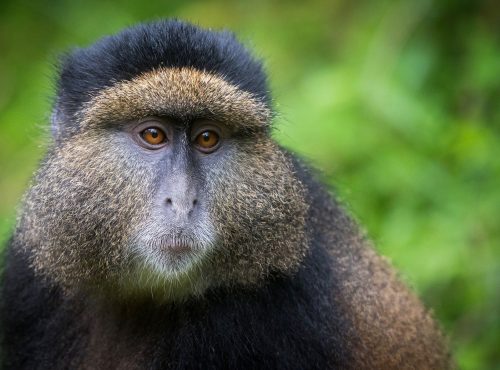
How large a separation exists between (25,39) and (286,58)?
3099 millimetres

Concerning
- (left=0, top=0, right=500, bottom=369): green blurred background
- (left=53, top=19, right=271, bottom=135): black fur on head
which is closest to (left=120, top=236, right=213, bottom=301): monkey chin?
(left=53, top=19, right=271, bottom=135): black fur on head

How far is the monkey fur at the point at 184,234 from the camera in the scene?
423 centimetres

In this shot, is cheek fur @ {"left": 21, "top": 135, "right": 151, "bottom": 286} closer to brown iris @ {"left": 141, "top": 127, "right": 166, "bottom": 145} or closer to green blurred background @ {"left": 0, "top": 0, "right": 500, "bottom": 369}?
brown iris @ {"left": 141, "top": 127, "right": 166, "bottom": 145}

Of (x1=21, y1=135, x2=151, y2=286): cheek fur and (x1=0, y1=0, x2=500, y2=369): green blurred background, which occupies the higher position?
(x1=0, y1=0, x2=500, y2=369): green blurred background

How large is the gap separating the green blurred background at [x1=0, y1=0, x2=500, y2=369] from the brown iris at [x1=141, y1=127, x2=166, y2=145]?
1.77 meters

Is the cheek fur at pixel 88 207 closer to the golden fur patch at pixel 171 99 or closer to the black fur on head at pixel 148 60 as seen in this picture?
the golden fur patch at pixel 171 99

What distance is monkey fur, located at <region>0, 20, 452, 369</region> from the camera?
423 cm

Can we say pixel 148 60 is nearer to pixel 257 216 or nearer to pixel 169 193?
pixel 169 193

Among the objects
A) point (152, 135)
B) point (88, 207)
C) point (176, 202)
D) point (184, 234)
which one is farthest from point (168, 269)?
point (152, 135)

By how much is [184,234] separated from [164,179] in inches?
11.0

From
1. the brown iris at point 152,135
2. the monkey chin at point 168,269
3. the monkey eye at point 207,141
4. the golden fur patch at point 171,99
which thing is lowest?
the monkey chin at point 168,269

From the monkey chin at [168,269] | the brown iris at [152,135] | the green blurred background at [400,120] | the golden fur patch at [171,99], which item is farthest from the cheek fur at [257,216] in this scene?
the green blurred background at [400,120]

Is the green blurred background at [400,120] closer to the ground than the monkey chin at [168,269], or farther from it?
farther from it

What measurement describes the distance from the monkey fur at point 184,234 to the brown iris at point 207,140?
2.0 inches
